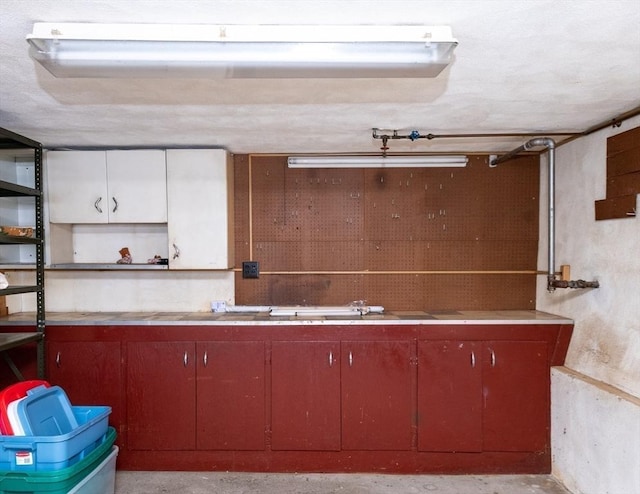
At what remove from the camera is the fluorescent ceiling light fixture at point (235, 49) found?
52.2 inches

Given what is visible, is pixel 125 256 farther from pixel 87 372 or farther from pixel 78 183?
pixel 87 372

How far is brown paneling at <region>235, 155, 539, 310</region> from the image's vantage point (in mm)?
3172

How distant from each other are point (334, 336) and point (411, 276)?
905 mm

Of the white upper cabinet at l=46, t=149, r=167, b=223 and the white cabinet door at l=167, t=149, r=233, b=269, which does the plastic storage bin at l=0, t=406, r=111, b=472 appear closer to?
the white cabinet door at l=167, t=149, r=233, b=269

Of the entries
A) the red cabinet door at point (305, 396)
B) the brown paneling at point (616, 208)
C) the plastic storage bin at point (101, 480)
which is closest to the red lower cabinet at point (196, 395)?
the red cabinet door at point (305, 396)

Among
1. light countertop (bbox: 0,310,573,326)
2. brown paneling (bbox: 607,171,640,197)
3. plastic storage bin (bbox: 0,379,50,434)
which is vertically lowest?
plastic storage bin (bbox: 0,379,50,434)

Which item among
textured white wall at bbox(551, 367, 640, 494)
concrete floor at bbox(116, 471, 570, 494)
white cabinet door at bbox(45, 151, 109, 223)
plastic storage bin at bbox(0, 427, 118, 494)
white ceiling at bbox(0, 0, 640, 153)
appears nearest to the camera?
white ceiling at bbox(0, 0, 640, 153)

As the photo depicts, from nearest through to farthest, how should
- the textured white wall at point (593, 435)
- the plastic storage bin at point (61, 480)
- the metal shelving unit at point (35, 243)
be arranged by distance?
the plastic storage bin at point (61, 480) < the textured white wall at point (593, 435) < the metal shelving unit at point (35, 243)

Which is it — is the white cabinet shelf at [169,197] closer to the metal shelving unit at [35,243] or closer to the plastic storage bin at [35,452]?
the metal shelving unit at [35,243]

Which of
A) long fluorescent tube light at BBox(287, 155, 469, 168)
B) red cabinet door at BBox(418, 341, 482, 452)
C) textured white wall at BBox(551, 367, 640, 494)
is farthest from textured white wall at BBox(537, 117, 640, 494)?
long fluorescent tube light at BBox(287, 155, 469, 168)

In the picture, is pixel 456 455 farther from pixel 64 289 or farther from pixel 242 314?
pixel 64 289

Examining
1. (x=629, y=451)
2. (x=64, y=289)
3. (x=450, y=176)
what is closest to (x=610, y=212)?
(x=450, y=176)

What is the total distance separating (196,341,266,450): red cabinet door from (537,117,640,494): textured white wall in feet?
6.78

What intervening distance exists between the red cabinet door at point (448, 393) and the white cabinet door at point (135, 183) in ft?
A: 7.42
